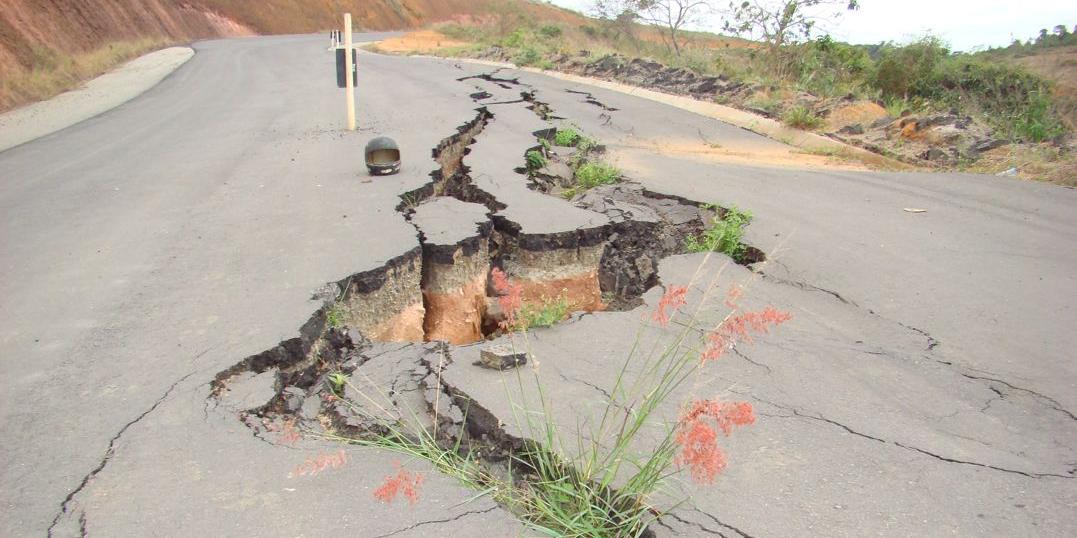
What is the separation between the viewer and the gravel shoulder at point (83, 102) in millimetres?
11008

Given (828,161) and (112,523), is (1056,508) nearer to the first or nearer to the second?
(112,523)

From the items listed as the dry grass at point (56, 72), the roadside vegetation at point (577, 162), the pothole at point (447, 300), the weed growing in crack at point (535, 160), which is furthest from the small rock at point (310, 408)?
the dry grass at point (56, 72)

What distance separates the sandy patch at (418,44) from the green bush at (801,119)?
52.4 feet

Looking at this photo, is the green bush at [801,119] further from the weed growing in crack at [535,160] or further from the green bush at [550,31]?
the green bush at [550,31]

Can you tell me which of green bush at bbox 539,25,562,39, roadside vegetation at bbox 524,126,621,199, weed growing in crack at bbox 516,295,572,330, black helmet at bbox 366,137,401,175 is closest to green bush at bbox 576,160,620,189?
roadside vegetation at bbox 524,126,621,199

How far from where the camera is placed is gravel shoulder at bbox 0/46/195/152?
433 inches

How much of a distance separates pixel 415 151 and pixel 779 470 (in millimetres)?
6523

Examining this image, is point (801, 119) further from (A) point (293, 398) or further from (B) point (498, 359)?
(A) point (293, 398)

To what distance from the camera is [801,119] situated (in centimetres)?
1238

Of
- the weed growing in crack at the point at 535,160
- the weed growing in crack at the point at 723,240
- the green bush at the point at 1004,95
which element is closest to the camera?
the weed growing in crack at the point at 723,240

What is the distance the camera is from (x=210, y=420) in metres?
3.04

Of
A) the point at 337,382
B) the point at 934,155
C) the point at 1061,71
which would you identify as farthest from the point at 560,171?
the point at 1061,71

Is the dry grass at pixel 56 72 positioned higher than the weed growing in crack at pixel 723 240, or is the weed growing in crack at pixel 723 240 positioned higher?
the weed growing in crack at pixel 723 240

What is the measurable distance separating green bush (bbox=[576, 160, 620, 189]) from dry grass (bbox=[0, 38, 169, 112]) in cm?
1214
